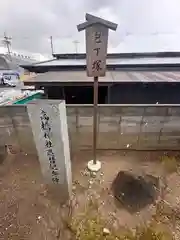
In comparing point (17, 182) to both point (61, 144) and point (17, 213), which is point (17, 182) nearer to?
point (17, 213)

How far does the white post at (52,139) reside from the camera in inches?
119

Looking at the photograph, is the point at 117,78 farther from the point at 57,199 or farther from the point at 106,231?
the point at 106,231

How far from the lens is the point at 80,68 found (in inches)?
398

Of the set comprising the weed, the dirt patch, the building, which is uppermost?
the building

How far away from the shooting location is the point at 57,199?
3807 millimetres

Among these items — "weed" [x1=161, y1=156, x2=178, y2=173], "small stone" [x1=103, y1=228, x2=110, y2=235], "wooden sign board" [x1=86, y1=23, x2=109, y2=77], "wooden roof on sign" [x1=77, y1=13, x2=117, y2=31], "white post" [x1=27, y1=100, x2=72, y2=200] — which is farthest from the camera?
"weed" [x1=161, y1=156, x2=178, y2=173]

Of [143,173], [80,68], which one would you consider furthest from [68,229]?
[80,68]

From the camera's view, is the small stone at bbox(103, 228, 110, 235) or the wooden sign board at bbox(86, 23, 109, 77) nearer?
the small stone at bbox(103, 228, 110, 235)

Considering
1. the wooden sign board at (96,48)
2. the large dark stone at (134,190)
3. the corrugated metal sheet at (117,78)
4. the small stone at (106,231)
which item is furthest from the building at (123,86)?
the small stone at (106,231)

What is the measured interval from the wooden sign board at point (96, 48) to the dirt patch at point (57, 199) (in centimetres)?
258

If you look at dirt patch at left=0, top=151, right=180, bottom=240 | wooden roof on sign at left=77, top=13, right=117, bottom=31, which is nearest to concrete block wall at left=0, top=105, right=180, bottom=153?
dirt patch at left=0, top=151, right=180, bottom=240

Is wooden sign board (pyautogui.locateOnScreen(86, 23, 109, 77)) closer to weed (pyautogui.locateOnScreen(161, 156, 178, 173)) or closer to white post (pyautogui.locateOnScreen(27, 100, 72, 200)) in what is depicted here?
white post (pyautogui.locateOnScreen(27, 100, 72, 200))

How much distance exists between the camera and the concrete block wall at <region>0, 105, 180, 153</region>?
15.7 ft

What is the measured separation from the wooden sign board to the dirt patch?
258cm
